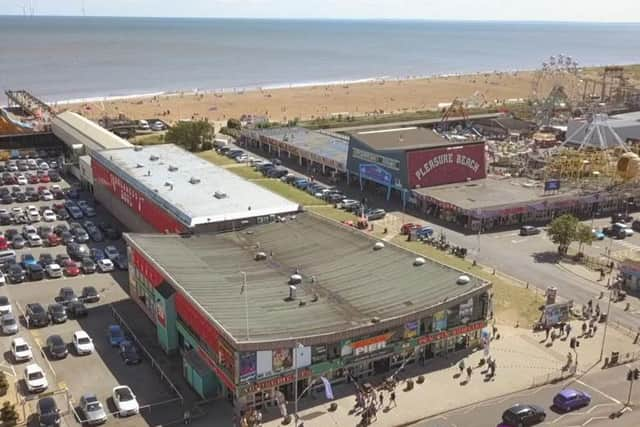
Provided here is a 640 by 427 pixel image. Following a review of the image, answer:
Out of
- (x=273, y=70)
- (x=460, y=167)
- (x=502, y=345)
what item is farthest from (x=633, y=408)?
(x=273, y=70)

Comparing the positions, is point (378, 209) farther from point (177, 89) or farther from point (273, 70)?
point (273, 70)

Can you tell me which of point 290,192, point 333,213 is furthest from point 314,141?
point 333,213

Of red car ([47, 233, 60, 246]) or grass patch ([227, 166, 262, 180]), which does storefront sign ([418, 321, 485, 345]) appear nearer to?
red car ([47, 233, 60, 246])

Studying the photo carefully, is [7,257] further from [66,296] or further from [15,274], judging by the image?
[66,296]

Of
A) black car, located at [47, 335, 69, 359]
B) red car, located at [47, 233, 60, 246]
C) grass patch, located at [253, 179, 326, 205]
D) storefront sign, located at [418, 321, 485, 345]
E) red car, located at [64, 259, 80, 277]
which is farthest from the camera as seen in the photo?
grass patch, located at [253, 179, 326, 205]

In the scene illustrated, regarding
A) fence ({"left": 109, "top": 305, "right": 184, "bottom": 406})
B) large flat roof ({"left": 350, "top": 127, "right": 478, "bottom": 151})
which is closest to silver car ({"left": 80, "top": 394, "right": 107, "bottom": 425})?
fence ({"left": 109, "top": 305, "right": 184, "bottom": 406})
